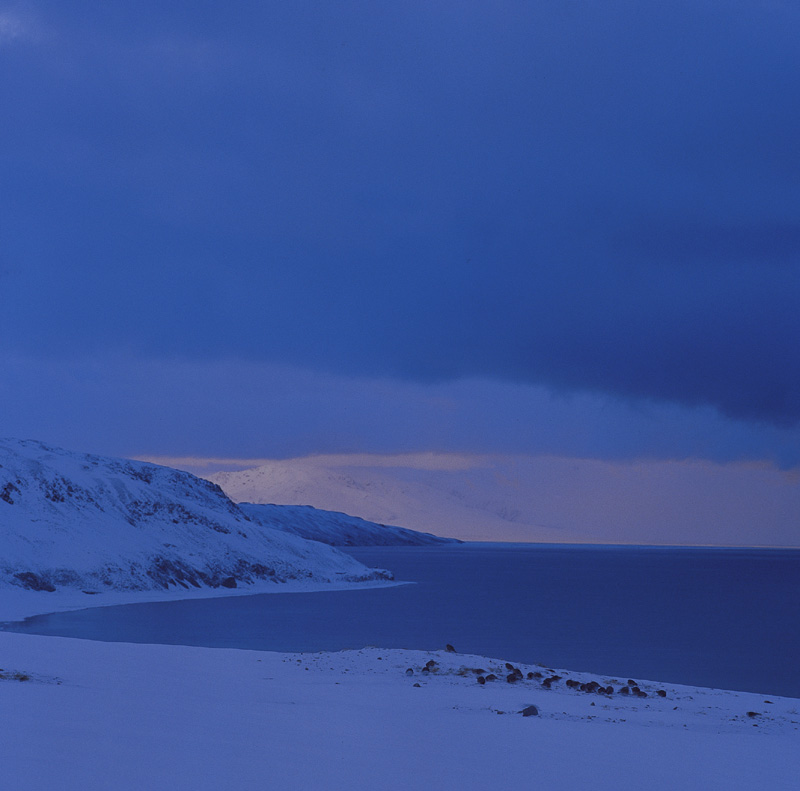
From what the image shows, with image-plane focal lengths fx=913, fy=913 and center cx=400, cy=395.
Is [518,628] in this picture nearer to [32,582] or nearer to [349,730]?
[32,582]

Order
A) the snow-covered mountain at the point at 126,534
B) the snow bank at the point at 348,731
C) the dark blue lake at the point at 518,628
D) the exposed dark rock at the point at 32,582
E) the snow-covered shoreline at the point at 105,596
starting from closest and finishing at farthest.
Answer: the snow bank at the point at 348,731 < the dark blue lake at the point at 518,628 < the snow-covered shoreline at the point at 105,596 < the exposed dark rock at the point at 32,582 < the snow-covered mountain at the point at 126,534

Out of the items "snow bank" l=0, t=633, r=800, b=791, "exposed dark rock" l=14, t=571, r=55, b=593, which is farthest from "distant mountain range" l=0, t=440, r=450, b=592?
"snow bank" l=0, t=633, r=800, b=791

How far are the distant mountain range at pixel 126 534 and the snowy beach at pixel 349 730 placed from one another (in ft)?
178

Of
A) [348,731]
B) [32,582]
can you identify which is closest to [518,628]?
[32,582]

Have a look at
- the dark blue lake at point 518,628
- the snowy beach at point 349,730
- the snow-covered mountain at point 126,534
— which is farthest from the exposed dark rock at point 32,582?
the snowy beach at point 349,730

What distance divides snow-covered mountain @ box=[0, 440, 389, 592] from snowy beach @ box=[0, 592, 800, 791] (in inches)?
2134

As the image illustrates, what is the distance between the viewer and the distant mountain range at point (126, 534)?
78812 millimetres

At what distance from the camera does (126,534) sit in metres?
90.2

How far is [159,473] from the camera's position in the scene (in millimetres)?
115938

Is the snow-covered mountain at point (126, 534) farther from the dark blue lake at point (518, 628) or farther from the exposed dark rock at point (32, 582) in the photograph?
the dark blue lake at point (518, 628)

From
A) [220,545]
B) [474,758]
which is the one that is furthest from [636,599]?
[474,758]

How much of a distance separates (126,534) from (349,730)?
79.5m

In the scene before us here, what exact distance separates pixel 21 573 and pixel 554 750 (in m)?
66.4

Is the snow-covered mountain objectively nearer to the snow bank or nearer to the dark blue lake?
the dark blue lake
